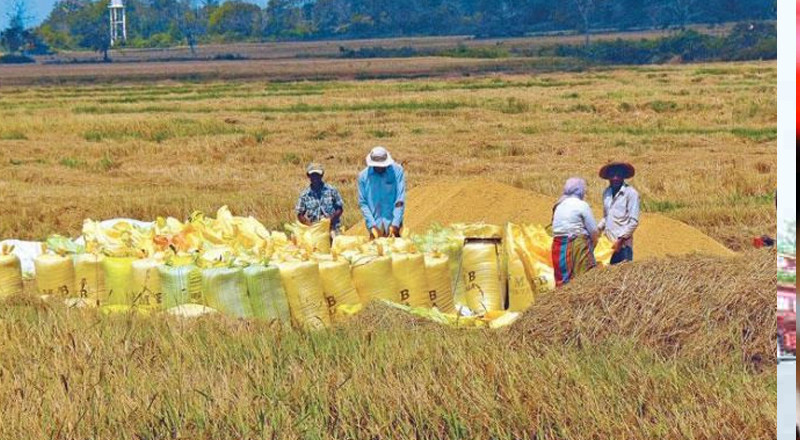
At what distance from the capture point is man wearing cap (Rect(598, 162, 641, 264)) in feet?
28.1

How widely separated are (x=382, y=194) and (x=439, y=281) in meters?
1.57

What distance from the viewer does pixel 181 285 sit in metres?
7.69

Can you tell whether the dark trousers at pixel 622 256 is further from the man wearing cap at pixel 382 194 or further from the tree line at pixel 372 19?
the tree line at pixel 372 19

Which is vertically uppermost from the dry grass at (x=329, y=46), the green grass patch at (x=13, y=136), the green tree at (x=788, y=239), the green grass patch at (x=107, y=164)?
the dry grass at (x=329, y=46)

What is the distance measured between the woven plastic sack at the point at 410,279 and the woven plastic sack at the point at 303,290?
55 centimetres

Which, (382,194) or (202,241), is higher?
(382,194)

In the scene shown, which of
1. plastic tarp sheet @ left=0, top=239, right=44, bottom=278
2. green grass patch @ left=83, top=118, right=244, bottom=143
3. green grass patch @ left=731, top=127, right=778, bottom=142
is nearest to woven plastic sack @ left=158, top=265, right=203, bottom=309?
plastic tarp sheet @ left=0, top=239, right=44, bottom=278

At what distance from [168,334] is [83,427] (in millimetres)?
1663

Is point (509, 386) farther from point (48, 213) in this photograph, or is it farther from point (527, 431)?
point (48, 213)

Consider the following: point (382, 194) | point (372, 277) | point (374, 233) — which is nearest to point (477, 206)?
point (382, 194)

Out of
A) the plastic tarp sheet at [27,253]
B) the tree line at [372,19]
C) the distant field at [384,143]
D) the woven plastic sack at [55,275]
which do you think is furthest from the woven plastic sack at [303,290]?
the tree line at [372,19]

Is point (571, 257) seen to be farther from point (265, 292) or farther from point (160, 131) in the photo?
point (160, 131)

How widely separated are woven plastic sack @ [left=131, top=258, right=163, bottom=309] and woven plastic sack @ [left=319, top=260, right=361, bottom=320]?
101 cm

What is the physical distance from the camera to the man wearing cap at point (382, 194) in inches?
369
